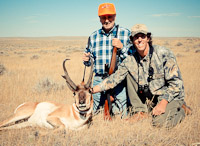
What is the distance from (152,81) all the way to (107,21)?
7.28ft

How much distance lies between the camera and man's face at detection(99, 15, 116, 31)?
5.45 metres

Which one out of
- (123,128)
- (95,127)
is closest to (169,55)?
(123,128)

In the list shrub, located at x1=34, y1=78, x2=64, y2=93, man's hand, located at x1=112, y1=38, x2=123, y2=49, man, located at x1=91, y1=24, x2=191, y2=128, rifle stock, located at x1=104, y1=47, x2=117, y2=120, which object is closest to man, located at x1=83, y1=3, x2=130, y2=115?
man's hand, located at x1=112, y1=38, x2=123, y2=49

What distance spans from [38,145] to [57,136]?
0.53 m

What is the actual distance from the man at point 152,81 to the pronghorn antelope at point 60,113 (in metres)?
0.60

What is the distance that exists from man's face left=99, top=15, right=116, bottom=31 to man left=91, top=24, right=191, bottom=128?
1011 millimetres

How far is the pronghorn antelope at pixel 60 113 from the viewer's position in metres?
4.35

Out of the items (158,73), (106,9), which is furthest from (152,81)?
(106,9)

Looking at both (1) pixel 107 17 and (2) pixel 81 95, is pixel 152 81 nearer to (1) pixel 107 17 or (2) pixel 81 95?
(2) pixel 81 95

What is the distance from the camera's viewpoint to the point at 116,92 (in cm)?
567

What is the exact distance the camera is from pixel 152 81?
4.79 m

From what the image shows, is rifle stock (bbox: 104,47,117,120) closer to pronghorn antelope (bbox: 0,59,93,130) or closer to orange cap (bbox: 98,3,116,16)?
pronghorn antelope (bbox: 0,59,93,130)

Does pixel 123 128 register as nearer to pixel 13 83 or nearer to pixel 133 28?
pixel 133 28

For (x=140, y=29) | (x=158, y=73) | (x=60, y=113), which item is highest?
(x=140, y=29)
